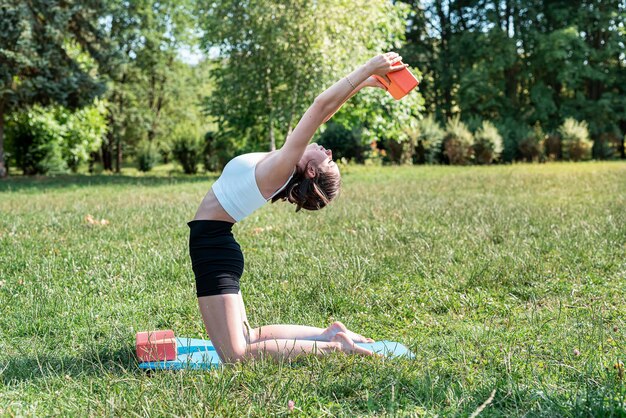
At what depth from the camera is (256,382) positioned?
3250 mm

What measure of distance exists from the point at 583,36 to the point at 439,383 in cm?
3732

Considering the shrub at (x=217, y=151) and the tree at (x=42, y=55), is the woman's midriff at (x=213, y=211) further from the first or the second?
the shrub at (x=217, y=151)

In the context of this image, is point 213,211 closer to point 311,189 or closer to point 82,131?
point 311,189

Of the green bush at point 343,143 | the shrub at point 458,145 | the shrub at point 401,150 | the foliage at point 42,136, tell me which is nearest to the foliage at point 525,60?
the shrub at point 458,145

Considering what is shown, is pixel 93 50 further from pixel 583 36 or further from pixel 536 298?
pixel 583 36

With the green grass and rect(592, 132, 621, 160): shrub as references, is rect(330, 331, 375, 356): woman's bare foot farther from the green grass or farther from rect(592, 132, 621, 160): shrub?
rect(592, 132, 621, 160): shrub

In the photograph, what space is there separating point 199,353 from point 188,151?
21.5m

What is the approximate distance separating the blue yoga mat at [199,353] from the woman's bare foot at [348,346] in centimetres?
Answer: 12

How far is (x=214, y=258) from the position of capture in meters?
3.87

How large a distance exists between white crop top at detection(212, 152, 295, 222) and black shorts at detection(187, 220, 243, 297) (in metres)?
0.14

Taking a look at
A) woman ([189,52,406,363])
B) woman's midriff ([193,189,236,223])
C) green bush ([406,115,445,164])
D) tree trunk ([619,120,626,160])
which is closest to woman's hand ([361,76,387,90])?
woman ([189,52,406,363])

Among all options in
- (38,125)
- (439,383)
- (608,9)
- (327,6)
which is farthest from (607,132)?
(439,383)

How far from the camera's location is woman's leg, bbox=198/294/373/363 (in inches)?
146

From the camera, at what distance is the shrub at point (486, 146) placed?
2644 centimetres
